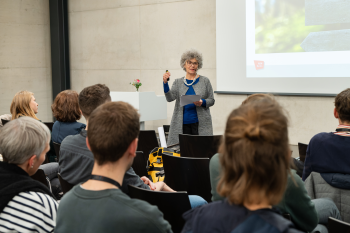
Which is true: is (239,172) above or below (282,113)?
below

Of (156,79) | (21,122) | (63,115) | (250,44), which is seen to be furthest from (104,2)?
(21,122)

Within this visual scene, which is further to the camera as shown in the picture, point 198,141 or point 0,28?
point 0,28

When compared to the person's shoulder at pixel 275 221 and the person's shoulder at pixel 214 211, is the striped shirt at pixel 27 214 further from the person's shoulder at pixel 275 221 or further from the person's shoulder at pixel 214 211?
the person's shoulder at pixel 275 221

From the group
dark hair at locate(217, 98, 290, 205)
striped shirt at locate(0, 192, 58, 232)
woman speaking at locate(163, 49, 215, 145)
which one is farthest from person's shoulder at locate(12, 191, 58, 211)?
woman speaking at locate(163, 49, 215, 145)

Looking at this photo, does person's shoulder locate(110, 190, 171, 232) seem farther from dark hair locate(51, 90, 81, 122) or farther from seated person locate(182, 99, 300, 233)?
dark hair locate(51, 90, 81, 122)

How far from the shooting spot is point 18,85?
7.64 metres

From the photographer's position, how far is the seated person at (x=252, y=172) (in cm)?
90

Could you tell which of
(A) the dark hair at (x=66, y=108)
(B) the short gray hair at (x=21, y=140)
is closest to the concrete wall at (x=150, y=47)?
(A) the dark hair at (x=66, y=108)

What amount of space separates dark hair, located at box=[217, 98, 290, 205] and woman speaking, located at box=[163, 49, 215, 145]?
10.6ft

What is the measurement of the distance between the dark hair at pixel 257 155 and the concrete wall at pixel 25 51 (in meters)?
7.62

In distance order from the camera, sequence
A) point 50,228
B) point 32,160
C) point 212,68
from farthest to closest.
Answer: point 212,68 < point 32,160 < point 50,228

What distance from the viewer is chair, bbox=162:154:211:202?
2.30 meters

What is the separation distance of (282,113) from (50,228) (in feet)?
3.53

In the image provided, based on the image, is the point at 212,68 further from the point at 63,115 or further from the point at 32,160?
the point at 32,160
